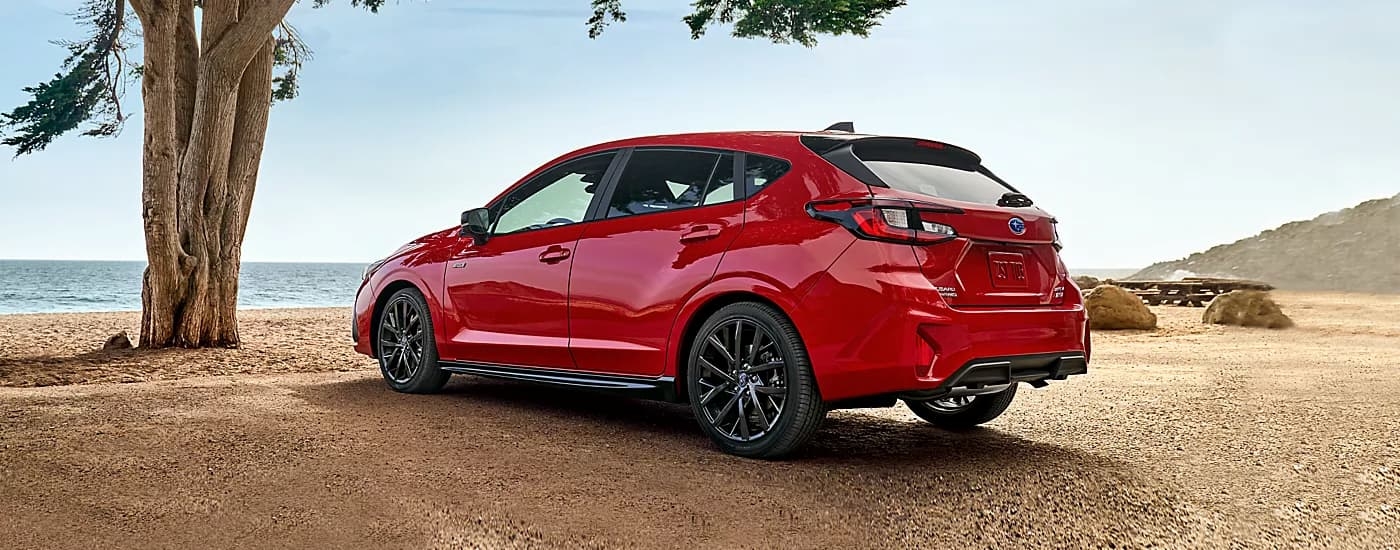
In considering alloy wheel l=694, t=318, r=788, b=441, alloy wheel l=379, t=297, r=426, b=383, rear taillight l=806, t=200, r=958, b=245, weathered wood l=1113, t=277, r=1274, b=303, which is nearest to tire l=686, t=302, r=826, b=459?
alloy wheel l=694, t=318, r=788, b=441

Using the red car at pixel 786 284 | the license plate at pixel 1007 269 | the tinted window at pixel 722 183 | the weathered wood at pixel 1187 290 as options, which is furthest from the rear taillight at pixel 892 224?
the weathered wood at pixel 1187 290

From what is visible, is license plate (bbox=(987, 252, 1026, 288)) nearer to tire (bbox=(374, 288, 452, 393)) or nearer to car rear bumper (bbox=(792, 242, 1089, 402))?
car rear bumper (bbox=(792, 242, 1089, 402))

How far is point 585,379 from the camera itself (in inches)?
237

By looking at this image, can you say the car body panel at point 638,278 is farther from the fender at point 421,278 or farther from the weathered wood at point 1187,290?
the weathered wood at point 1187,290

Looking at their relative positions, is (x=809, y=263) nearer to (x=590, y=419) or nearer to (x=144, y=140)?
(x=590, y=419)

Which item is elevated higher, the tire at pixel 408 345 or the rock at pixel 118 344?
the tire at pixel 408 345

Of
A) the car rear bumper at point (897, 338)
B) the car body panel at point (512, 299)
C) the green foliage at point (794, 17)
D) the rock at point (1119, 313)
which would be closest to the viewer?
the car rear bumper at point (897, 338)

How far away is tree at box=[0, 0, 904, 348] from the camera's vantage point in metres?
11.0

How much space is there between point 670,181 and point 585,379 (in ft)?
3.94

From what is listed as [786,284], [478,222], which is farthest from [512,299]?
[786,284]

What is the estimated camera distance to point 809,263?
16.2 feet

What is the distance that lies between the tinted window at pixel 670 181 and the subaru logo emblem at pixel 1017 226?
1361 millimetres

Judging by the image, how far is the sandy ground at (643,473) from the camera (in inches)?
164

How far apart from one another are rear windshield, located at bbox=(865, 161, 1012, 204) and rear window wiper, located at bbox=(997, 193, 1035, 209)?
3 cm
